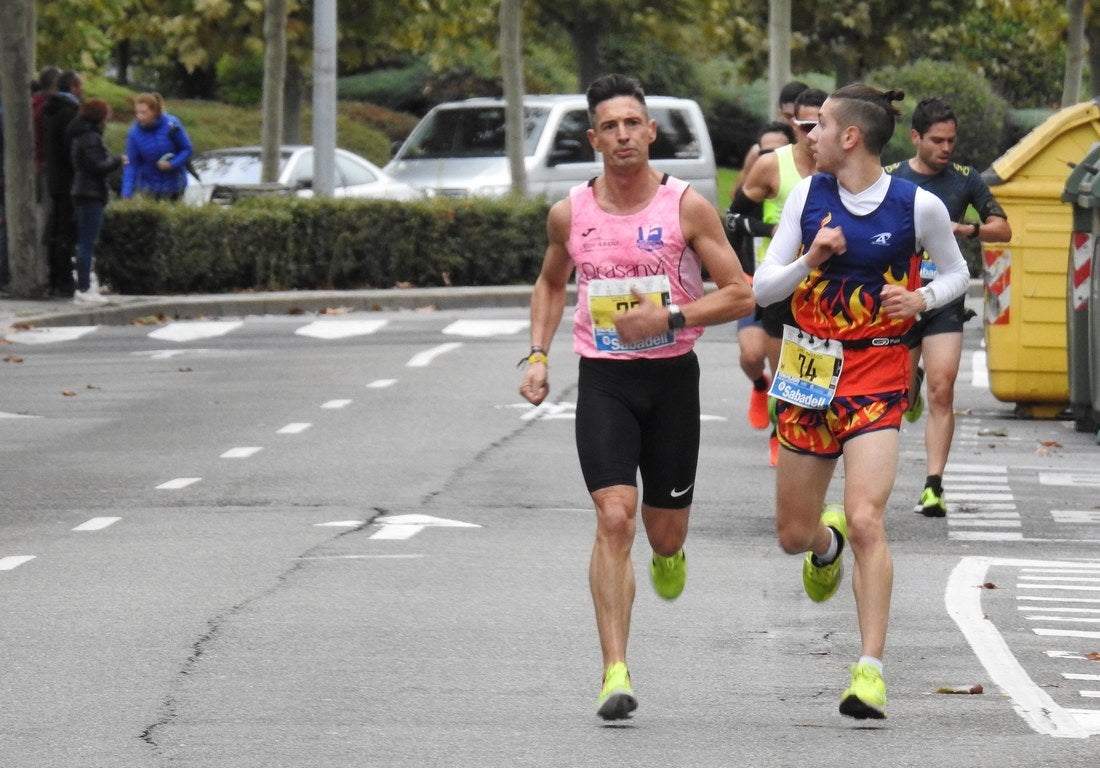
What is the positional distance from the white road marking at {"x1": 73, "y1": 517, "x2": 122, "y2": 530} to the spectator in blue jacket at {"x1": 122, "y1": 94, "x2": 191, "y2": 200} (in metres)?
13.6

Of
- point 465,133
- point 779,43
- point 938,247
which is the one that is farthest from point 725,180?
point 938,247

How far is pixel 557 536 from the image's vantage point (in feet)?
33.2

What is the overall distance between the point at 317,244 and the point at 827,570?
17.1m

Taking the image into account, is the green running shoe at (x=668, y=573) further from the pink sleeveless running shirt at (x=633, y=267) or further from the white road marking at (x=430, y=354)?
the white road marking at (x=430, y=354)

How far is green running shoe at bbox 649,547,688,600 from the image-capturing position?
7.33 metres

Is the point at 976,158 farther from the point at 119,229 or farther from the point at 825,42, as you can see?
the point at 119,229

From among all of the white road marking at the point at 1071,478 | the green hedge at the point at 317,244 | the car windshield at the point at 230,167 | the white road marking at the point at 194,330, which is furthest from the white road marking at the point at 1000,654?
the car windshield at the point at 230,167

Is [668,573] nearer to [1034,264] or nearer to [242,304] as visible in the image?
[1034,264]

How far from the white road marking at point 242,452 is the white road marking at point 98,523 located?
210cm

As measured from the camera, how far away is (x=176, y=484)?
464 inches

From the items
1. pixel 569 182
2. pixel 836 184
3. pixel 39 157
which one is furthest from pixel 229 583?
pixel 569 182

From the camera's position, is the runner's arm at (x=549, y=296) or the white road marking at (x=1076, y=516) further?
the white road marking at (x=1076, y=516)

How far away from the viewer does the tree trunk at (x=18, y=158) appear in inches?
851

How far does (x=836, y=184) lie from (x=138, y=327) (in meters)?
14.4
